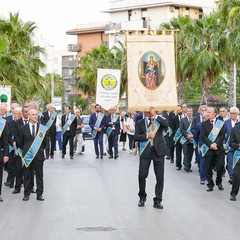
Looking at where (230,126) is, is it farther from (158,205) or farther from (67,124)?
(67,124)

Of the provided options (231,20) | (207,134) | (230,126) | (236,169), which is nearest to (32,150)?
(236,169)

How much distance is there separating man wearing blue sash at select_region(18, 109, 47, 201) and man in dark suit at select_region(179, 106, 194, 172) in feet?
22.4

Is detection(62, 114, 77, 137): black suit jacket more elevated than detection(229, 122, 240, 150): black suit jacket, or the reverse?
detection(229, 122, 240, 150): black suit jacket

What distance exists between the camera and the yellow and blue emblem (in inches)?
1166

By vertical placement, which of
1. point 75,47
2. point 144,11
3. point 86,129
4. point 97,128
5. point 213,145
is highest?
point 144,11

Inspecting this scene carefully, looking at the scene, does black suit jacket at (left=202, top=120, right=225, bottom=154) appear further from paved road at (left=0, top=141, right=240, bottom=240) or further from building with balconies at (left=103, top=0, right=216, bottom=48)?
building with balconies at (left=103, top=0, right=216, bottom=48)

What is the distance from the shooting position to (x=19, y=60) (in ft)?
121

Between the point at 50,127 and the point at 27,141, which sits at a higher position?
the point at 27,141

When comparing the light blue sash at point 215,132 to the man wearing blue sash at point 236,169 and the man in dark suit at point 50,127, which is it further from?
the man in dark suit at point 50,127

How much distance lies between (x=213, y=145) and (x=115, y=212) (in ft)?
13.3

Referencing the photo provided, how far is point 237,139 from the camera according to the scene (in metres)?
14.9

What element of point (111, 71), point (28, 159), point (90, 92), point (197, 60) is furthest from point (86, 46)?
point (28, 159)

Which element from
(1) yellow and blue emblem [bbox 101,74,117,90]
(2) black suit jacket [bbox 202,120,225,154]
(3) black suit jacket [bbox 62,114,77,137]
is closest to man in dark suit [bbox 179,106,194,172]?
(2) black suit jacket [bbox 202,120,225,154]

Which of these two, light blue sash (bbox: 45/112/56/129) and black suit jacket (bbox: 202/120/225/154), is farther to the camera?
light blue sash (bbox: 45/112/56/129)
